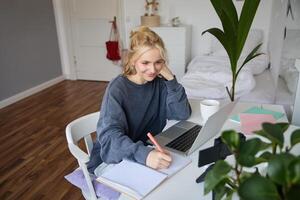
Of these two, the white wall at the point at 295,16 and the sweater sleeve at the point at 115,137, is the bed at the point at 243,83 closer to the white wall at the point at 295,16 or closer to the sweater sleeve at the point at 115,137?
the white wall at the point at 295,16

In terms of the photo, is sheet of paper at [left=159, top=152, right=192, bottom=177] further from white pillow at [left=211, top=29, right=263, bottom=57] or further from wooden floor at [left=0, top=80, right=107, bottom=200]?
white pillow at [left=211, top=29, right=263, bottom=57]

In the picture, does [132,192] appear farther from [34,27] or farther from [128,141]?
[34,27]

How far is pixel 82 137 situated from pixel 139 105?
32cm

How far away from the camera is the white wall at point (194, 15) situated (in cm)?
375

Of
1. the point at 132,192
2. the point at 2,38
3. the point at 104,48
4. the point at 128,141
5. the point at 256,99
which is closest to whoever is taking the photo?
the point at 132,192

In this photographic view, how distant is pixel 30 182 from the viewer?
2127 millimetres

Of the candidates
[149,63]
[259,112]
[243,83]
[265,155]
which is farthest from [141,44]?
[243,83]

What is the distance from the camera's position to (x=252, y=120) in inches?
52.9

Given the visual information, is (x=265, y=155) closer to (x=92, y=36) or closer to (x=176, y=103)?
(x=176, y=103)

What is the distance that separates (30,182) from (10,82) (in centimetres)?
190

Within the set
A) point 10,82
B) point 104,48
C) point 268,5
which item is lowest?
point 10,82

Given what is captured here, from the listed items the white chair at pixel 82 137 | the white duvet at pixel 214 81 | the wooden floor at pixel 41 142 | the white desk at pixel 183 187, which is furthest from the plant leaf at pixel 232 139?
the white duvet at pixel 214 81

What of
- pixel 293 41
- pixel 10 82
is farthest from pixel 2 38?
pixel 293 41

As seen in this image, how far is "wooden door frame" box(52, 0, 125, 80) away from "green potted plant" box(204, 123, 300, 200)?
398cm
